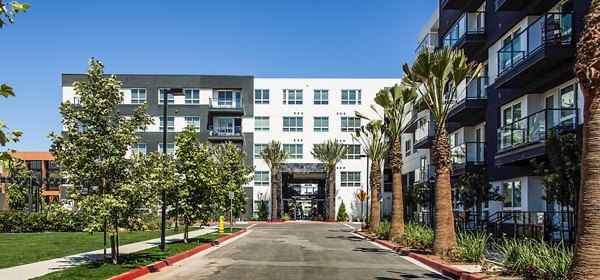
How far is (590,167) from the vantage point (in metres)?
9.12

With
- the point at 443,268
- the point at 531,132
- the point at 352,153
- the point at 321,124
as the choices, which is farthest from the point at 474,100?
the point at 321,124

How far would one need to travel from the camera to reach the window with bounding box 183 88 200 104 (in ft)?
227

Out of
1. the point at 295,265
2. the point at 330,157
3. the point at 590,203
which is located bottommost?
the point at 295,265

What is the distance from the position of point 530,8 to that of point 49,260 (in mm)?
20634

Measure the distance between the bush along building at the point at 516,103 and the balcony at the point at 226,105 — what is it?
1335 inches

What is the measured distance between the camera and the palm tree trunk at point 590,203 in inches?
354

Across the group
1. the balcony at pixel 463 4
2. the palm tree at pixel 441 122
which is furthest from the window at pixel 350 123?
the palm tree at pixel 441 122

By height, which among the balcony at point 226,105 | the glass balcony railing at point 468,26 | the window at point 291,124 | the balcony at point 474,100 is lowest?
the balcony at point 474,100

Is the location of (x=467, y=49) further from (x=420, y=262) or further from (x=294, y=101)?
(x=294, y=101)

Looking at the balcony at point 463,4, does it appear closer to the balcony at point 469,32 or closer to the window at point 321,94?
the balcony at point 469,32

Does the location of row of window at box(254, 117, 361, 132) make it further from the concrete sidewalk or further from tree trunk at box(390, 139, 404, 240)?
the concrete sidewalk

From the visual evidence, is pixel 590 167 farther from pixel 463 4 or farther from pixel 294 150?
pixel 294 150

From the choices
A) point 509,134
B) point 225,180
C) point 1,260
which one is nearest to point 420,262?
point 509,134

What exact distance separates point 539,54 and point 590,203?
1337 centimetres
